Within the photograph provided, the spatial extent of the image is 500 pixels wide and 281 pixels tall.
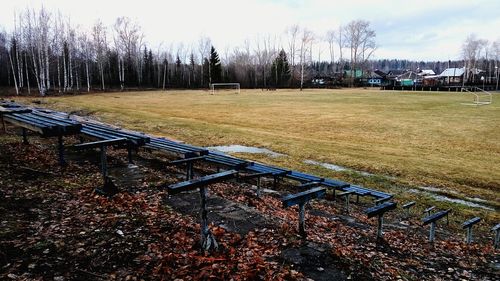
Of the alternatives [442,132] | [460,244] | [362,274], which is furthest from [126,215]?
[442,132]

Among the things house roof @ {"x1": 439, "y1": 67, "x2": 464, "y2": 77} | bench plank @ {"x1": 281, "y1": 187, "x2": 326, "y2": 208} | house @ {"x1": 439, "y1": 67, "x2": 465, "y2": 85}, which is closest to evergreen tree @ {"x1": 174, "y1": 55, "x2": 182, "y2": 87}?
house @ {"x1": 439, "y1": 67, "x2": 465, "y2": 85}

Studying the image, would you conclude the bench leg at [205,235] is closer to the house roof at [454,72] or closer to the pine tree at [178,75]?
the pine tree at [178,75]

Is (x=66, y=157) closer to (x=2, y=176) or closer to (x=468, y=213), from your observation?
(x=2, y=176)

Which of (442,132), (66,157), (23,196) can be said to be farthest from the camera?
(442,132)

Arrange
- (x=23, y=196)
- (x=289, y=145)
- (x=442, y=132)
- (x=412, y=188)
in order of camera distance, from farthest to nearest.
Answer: (x=442, y=132)
(x=289, y=145)
(x=412, y=188)
(x=23, y=196)

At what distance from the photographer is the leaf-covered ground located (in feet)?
14.3

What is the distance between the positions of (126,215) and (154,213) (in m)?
0.45

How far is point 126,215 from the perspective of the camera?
5.95 m

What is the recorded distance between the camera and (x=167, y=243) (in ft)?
16.4

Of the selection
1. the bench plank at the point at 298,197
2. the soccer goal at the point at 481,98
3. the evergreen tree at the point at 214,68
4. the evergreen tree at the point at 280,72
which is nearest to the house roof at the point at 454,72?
the soccer goal at the point at 481,98

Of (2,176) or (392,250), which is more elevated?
(2,176)

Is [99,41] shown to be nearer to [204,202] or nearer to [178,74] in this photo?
[178,74]

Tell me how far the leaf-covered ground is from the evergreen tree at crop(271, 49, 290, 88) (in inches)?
3518

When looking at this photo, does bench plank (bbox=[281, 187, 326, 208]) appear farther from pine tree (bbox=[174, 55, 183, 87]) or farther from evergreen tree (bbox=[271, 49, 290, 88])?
evergreen tree (bbox=[271, 49, 290, 88])
